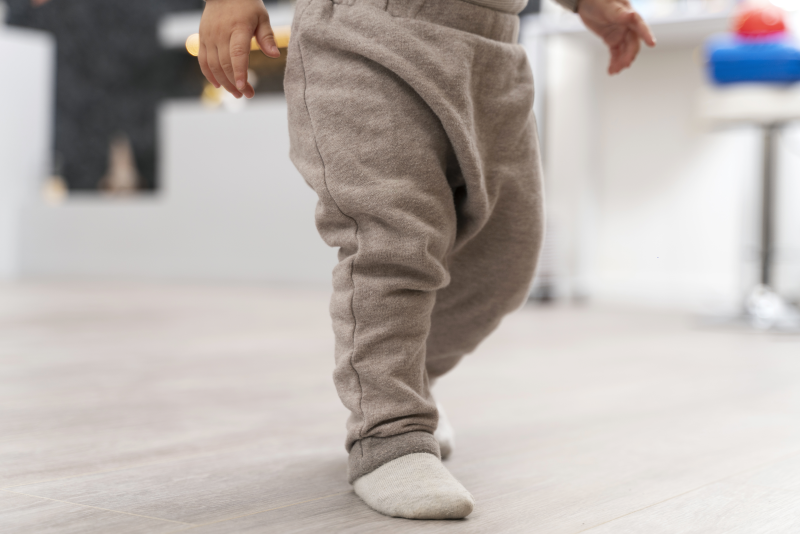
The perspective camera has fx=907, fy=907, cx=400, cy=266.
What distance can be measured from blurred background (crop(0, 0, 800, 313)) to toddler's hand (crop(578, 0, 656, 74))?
119 centimetres

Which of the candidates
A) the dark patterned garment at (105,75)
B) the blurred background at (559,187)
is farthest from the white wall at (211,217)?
the dark patterned garment at (105,75)

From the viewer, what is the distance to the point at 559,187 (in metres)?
2.93

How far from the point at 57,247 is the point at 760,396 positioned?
3433 millimetres

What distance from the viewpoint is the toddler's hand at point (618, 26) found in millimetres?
851

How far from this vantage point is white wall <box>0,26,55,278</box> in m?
4.04

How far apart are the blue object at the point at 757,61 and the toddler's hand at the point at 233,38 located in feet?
4.97

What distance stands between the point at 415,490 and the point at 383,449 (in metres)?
0.05

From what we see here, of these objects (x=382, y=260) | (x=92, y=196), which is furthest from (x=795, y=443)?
(x=92, y=196)

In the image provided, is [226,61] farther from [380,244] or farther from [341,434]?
[341,434]

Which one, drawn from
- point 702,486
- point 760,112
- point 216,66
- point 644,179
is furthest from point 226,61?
point 644,179

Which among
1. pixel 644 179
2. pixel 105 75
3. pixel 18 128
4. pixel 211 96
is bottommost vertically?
pixel 644 179

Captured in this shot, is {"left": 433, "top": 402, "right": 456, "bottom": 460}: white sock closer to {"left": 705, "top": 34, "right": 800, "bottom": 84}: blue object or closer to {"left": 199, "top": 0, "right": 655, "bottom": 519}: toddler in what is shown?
{"left": 199, "top": 0, "right": 655, "bottom": 519}: toddler

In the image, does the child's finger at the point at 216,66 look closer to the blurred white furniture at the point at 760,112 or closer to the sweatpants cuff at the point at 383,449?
the sweatpants cuff at the point at 383,449

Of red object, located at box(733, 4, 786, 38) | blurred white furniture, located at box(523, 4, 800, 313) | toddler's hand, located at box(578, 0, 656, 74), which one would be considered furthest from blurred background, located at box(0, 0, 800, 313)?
toddler's hand, located at box(578, 0, 656, 74)
